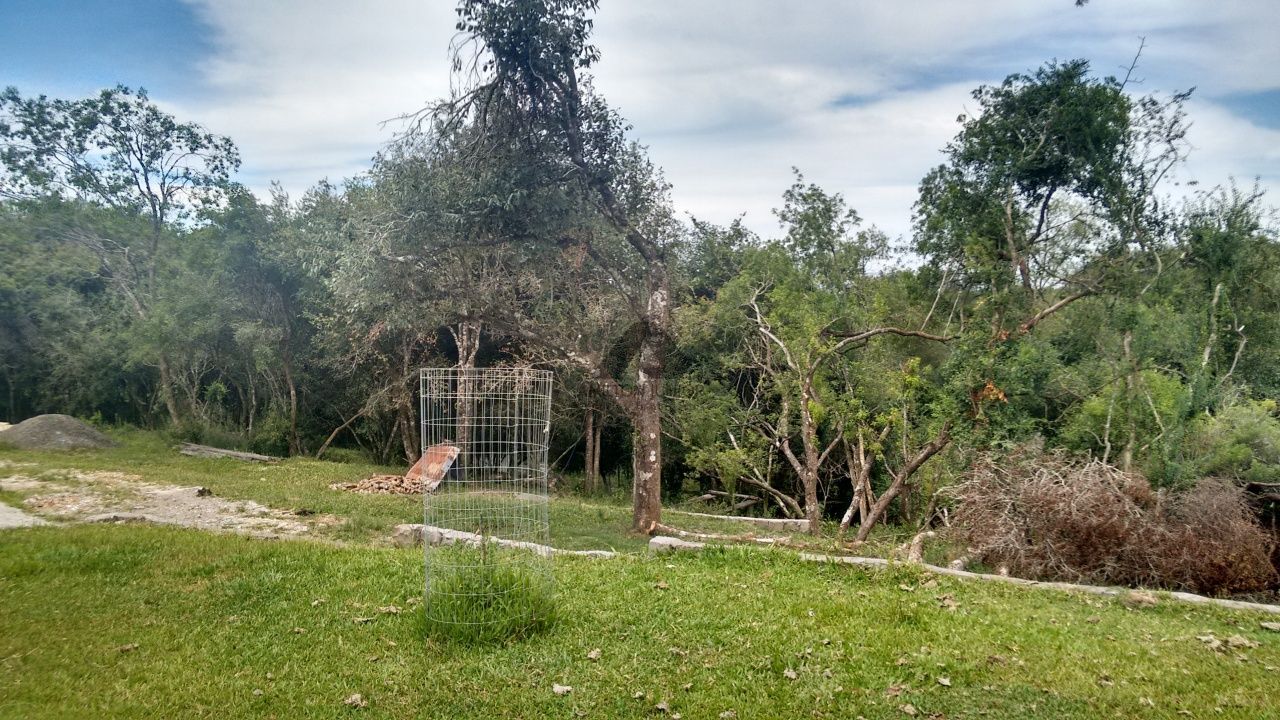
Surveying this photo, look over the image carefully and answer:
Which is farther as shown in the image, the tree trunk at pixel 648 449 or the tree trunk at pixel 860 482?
the tree trunk at pixel 860 482

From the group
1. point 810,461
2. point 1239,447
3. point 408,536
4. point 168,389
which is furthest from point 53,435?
point 1239,447

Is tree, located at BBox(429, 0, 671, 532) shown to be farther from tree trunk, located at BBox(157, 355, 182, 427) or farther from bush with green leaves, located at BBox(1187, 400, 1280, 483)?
tree trunk, located at BBox(157, 355, 182, 427)

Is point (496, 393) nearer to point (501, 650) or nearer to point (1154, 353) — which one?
point (501, 650)

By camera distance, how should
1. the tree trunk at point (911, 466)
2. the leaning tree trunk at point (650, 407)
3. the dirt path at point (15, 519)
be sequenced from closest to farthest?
1. the dirt path at point (15, 519)
2. the tree trunk at point (911, 466)
3. the leaning tree trunk at point (650, 407)

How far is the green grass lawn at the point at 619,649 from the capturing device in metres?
4.20

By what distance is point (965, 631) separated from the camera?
5211mm

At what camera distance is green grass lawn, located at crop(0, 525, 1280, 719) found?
4.20 m

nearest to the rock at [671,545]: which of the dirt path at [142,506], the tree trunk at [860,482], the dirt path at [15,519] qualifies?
the tree trunk at [860,482]

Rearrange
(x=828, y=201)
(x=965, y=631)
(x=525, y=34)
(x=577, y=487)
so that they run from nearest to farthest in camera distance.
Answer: (x=965, y=631)
(x=525, y=34)
(x=828, y=201)
(x=577, y=487)

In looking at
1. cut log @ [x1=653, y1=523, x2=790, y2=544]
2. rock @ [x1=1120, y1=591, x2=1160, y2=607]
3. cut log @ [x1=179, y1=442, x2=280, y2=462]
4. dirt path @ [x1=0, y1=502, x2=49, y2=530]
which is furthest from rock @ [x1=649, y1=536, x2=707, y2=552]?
cut log @ [x1=179, y1=442, x2=280, y2=462]

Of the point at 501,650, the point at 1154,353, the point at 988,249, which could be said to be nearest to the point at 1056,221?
the point at 988,249

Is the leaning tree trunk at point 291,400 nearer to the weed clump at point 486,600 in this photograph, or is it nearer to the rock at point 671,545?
the rock at point 671,545

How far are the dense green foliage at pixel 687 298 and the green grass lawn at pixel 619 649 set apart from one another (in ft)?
16.0

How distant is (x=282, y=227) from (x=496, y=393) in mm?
17089
